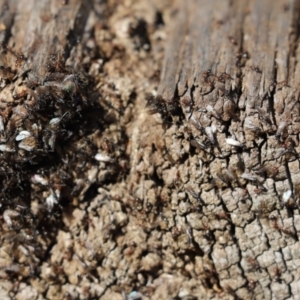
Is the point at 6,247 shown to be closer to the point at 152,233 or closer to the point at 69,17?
the point at 152,233

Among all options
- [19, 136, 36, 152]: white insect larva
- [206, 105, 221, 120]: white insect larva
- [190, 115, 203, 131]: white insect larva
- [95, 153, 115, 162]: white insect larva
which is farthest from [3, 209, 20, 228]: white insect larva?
[206, 105, 221, 120]: white insect larva

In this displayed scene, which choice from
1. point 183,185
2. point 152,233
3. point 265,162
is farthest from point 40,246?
point 265,162

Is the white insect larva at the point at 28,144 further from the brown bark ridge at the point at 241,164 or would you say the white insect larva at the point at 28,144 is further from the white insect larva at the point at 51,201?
the brown bark ridge at the point at 241,164

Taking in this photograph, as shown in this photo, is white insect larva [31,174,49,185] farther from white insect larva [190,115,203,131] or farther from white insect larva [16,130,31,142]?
white insect larva [190,115,203,131]

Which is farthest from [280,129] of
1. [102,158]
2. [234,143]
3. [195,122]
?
[102,158]

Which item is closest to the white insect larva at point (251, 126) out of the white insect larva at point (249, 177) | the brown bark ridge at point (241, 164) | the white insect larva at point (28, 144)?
the brown bark ridge at point (241, 164)

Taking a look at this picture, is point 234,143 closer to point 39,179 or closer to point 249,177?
point 249,177

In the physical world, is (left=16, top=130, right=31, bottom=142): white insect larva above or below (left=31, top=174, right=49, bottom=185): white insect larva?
above

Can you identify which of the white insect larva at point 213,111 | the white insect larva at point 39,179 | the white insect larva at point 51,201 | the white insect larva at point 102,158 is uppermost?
the white insect larva at point 213,111
